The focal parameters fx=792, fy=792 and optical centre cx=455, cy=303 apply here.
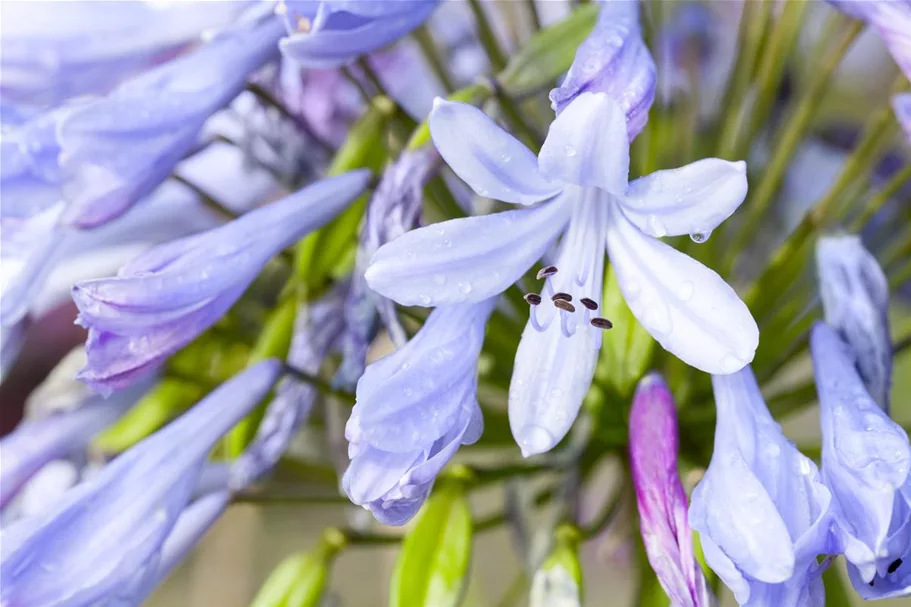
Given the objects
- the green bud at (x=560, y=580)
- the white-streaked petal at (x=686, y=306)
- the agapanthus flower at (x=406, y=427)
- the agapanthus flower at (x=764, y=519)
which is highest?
the agapanthus flower at (x=406, y=427)

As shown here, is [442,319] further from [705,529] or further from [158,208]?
[158,208]

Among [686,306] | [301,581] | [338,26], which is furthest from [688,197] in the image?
[301,581]

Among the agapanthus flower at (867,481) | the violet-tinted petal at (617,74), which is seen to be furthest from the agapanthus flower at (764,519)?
the violet-tinted petal at (617,74)

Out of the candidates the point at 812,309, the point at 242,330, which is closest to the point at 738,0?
the point at 812,309

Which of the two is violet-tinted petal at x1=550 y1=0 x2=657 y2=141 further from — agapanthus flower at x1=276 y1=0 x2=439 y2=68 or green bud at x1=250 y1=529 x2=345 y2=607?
green bud at x1=250 y1=529 x2=345 y2=607

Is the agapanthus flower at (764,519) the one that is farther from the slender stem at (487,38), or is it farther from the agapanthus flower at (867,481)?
the slender stem at (487,38)

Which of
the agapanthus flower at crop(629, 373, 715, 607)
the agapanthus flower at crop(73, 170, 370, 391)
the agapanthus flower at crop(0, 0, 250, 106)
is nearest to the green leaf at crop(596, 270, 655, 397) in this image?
the agapanthus flower at crop(629, 373, 715, 607)
